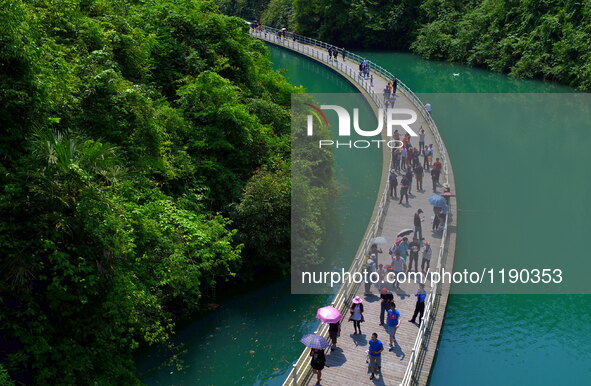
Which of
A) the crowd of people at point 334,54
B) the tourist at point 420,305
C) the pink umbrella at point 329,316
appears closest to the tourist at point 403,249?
the tourist at point 420,305

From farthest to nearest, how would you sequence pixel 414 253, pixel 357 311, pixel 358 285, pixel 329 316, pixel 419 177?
pixel 419 177, pixel 414 253, pixel 358 285, pixel 357 311, pixel 329 316

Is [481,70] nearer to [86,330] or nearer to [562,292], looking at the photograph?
[562,292]

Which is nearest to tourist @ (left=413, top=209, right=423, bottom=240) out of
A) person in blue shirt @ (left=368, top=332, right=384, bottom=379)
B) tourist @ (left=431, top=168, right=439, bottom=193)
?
tourist @ (left=431, top=168, right=439, bottom=193)

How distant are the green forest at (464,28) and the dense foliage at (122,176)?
25961 millimetres

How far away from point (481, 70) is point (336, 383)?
43.2 meters

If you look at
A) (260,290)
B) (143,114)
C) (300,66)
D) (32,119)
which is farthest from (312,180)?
(300,66)

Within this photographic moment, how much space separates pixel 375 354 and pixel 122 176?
283 inches

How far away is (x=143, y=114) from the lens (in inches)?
664

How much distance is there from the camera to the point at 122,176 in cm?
1511

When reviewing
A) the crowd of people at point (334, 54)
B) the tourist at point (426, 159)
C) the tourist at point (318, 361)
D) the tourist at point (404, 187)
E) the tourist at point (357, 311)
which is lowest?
the tourist at point (318, 361)

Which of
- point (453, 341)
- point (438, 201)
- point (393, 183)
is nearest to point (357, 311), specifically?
point (453, 341)

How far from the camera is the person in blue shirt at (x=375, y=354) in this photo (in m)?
13.9

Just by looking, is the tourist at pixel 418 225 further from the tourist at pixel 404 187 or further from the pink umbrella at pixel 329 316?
the pink umbrella at pixel 329 316

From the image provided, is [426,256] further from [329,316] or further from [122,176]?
[122,176]
